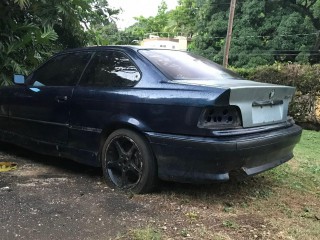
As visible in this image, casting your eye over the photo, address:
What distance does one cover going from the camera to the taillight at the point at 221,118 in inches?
142

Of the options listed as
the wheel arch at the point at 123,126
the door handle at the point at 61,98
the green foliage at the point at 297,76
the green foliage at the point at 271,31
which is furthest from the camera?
the green foliage at the point at 271,31

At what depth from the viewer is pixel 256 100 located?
153 inches

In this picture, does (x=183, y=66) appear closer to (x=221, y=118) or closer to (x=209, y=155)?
(x=221, y=118)

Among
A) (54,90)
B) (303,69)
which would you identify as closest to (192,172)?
(54,90)

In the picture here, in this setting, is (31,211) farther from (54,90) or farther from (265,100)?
(265,100)

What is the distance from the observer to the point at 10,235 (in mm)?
3113

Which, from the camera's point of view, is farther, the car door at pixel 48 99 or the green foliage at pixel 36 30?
the green foliage at pixel 36 30

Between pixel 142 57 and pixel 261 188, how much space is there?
1.84 meters

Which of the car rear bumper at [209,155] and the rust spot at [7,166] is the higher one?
the car rear bumper at [209,155]

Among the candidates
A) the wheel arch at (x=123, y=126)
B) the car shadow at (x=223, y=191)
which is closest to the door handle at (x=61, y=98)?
the wheel arch at (x=123, y=126)

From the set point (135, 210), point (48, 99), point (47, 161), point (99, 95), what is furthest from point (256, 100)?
point (47, 161)

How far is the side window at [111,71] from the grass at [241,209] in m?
1.17

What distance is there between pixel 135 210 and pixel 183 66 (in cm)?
158

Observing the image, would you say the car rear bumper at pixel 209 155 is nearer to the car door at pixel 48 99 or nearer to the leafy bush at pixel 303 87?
the car door at pixel 48 99
